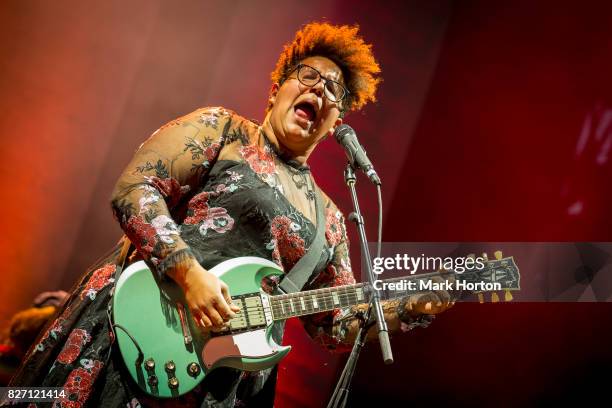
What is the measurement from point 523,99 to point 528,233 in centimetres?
80

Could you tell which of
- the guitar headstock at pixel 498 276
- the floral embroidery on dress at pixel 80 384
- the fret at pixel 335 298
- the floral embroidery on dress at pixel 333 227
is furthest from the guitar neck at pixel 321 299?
the floral embroidery on dress at pixel 80 384

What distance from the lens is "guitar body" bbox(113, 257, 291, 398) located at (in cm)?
169

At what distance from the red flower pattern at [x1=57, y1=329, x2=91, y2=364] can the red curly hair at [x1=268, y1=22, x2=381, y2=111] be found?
135 centimetres

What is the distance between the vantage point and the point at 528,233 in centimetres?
321

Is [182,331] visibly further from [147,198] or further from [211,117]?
[211,117]

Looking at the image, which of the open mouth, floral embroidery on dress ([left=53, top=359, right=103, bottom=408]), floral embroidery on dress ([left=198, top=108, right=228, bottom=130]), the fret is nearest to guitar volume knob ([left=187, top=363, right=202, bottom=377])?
floral embroidery on dress ([left=53, top=359, right=103, bottom=408])

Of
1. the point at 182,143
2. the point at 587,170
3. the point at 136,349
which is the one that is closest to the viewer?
the point at 136,349

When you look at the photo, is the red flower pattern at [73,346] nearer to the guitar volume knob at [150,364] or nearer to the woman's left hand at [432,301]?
the guitar volume knob at [150,364]

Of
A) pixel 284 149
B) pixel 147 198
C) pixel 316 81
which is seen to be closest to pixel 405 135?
→ pixel 316 81

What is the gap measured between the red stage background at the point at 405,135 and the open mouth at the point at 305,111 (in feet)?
4.61

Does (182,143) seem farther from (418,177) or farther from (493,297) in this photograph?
(418,177)

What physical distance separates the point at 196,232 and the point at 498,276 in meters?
1.09

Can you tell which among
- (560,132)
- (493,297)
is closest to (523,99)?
(560,132)

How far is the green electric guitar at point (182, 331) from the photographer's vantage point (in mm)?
1689
